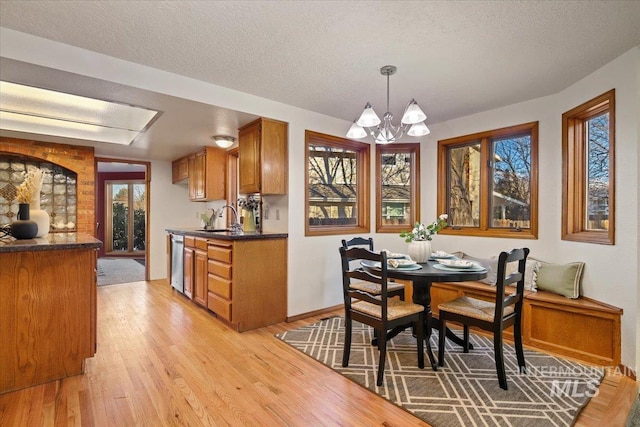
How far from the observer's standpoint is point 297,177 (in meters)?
3.58

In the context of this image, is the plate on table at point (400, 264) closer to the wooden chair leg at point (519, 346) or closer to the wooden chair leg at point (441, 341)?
the wooden chair leg at point (441, 341)

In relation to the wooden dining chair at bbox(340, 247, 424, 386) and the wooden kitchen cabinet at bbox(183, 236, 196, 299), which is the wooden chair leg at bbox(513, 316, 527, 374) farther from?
the wooden kitchen cabinet at bbox(183, 236, 196, 299)

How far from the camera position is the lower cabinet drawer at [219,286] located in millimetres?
3234

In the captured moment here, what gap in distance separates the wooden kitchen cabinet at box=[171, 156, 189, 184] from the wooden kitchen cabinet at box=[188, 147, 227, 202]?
1.18ft

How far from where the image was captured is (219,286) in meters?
3.39

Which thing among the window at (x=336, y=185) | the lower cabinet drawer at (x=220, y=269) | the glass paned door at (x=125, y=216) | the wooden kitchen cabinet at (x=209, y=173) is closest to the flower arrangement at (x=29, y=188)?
the lower cabinet drawer at (x=220, y=269)

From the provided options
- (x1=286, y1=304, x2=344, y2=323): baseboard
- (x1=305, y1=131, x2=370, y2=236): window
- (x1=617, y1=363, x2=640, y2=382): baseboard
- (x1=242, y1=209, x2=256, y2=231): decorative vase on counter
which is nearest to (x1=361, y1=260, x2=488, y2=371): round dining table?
(x1=617, y1=363, x2=640, y2=382): baseboard

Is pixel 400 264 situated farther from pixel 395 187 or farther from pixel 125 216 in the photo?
pixel 125 216

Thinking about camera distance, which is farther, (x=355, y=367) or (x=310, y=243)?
(x=310, y=243)

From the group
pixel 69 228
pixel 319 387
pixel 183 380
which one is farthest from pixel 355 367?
pixel 69 228

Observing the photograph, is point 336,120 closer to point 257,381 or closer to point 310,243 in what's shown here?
point 310,243

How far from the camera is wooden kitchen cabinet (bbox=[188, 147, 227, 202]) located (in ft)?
15.5

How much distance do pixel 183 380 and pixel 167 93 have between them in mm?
2231

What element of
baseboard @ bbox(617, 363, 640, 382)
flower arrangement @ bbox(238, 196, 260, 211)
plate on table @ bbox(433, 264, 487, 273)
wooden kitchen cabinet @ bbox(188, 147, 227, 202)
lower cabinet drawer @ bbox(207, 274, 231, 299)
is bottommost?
baseboard @ bbox(617, 363, 640, 382)
